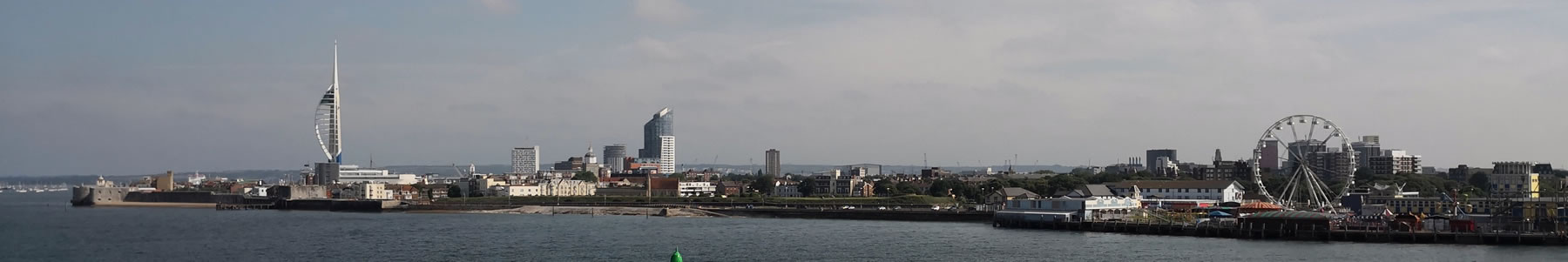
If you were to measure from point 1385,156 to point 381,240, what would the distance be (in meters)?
109

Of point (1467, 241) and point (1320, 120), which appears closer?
point (1467, 241)

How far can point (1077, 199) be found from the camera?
56.5m

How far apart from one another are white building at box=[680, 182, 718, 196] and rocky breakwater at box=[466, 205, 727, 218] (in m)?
29.7

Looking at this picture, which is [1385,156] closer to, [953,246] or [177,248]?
[953,246]

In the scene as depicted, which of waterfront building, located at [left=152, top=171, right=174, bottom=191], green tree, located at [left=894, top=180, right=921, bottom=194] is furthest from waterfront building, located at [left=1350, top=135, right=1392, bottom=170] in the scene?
waterfront building, located at [left=152, top=171, right=174, bottom=191]

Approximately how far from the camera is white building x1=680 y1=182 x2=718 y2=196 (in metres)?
120

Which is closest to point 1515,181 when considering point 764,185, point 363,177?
point 764,185

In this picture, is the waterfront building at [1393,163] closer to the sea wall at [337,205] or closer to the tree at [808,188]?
the tree at [808,188]

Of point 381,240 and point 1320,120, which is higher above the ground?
point 1320,120

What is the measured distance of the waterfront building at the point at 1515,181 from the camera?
2240 inches

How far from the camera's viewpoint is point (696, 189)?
12369 cm

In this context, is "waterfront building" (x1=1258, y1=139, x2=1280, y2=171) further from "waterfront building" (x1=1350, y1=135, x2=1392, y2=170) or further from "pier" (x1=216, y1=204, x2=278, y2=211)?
"pier" (x1=216, y1=204, x2=278, y2=211)

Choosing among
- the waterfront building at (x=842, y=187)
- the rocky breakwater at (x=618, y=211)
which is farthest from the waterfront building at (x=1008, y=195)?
the waterfront building at (x=842, y=187)

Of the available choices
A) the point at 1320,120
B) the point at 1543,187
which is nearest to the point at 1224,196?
the point at 1320,120
